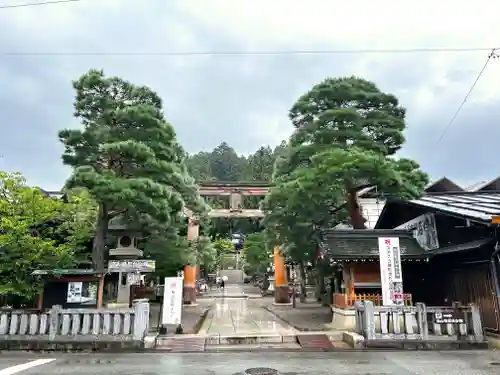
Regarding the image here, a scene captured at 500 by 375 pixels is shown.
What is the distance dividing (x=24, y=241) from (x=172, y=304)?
500cm

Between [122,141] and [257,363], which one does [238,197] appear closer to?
[122,141]

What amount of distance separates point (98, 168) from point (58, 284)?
4.78 m

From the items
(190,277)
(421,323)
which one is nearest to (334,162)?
(421,323)

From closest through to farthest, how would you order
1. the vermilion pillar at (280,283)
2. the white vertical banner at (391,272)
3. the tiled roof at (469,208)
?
the tiled roof at (469,208), the white vertical banner at (391,272), the vermilion pillar at (280,283)

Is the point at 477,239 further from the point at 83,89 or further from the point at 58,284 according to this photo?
the point at 83,89

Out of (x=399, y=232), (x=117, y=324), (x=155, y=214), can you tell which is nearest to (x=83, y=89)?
(x=155, y=214)

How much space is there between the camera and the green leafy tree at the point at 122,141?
46.1 feet

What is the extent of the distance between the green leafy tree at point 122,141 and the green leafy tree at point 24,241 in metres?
2.05

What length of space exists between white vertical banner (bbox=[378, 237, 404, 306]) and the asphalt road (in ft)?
6.24

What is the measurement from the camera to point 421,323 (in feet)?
36.7

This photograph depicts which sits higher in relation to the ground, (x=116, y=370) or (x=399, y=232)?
(x=399, y=232)

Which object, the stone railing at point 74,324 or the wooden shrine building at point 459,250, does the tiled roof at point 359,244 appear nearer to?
the wooden shrine building at point 459,250

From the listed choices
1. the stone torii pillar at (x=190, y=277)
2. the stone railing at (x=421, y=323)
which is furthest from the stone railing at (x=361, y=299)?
the stone torii pillar at (x=190, y=277)

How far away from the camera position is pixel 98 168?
15.1 m
